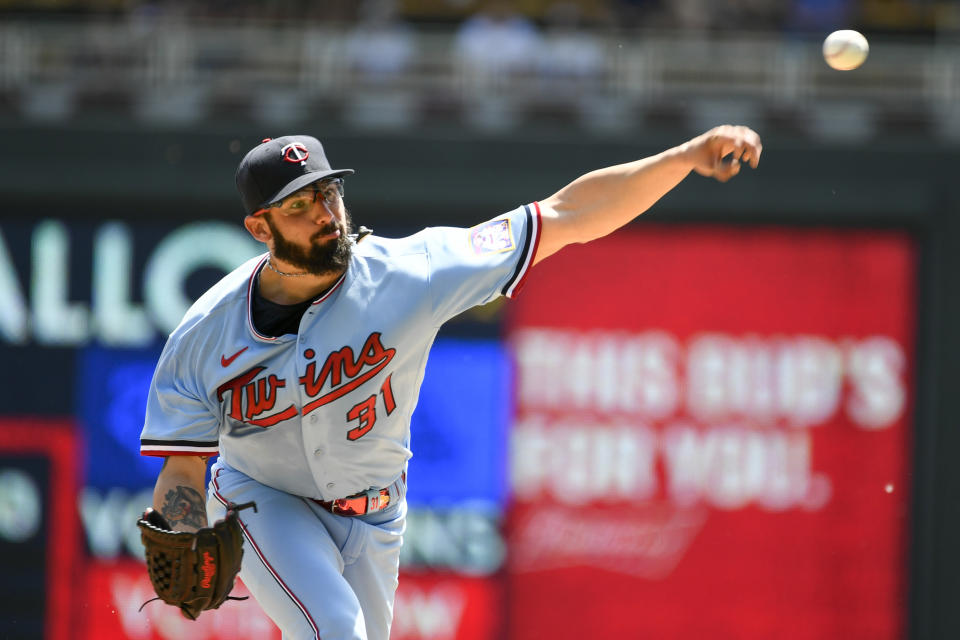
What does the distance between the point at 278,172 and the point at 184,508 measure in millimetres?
914

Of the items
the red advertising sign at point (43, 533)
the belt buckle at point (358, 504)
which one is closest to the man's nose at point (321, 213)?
the belt buckle at point (358, 504)

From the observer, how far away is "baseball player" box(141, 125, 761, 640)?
335 centimetres

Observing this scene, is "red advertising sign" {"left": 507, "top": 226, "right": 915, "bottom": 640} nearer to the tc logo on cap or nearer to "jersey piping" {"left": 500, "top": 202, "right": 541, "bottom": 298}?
"jersey piping" {"left": 500, "top": 202, "right": 541, "bottom": 298}

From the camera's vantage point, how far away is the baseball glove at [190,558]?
10.5ft

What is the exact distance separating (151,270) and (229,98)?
4.00 ft

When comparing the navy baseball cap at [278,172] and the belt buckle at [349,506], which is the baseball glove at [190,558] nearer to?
the belt buckle at [349,506]

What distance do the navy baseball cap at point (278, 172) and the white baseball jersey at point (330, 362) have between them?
0.88 ft

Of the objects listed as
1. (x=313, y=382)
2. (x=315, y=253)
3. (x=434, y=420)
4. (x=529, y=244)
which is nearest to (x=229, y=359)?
(x=313, y=382)

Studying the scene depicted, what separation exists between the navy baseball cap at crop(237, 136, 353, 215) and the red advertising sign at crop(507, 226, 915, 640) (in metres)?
5.07

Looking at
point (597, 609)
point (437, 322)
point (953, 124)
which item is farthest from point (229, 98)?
point (437, 322)

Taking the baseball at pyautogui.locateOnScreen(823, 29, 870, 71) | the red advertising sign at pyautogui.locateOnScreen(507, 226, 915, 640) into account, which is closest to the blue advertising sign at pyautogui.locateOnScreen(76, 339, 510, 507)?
the red advertising sign at pyautogui.locateOnScreen(507, 226, 915, 640)

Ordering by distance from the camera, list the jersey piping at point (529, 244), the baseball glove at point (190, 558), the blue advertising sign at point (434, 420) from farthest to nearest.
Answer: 1. the blue advertising sign at point (434, 420)
2. the jersey piping at point (529, 244)
3. the baseball glove at point (190, 558)

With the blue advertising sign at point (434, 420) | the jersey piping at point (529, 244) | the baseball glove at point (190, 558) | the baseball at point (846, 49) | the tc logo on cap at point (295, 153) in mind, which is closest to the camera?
the baseball glove at point (190, 558)

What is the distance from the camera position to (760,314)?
27.6 feet
